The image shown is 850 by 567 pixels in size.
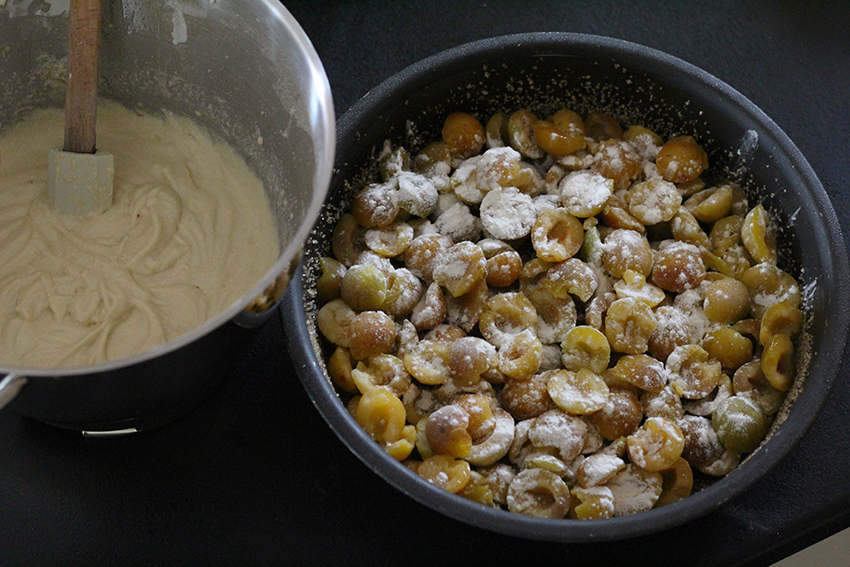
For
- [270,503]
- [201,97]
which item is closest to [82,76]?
[201,97]

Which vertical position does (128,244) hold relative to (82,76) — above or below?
below

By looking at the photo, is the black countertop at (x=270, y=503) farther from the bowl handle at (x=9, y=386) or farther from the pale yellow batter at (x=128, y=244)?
the bowl handle at (x=9, y=386)

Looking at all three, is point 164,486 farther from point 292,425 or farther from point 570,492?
point 570,492

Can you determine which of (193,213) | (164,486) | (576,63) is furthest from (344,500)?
(576,63)

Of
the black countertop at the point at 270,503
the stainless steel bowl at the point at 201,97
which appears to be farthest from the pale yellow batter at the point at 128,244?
the black countertop at the point at 270,503

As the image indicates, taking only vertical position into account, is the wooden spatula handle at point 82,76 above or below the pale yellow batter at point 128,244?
above

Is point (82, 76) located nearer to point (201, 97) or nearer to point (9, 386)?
point (201, 97)
